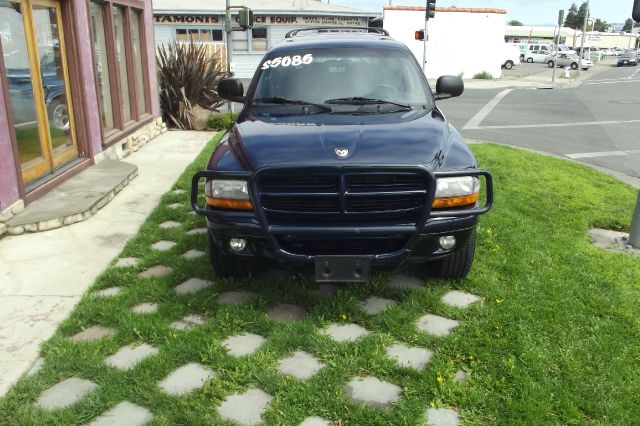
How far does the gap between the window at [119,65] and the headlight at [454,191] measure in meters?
6.18

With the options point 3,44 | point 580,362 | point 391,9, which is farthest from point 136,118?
point 391,9

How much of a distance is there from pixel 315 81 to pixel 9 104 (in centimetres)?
307

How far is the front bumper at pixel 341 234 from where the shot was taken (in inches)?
130

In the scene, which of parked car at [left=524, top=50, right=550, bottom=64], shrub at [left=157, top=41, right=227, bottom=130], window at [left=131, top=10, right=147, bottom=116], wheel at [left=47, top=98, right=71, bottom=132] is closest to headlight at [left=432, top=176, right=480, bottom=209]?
wheel at [left=47, top=98, right=71, bottom=132]

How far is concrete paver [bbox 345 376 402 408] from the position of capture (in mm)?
2812

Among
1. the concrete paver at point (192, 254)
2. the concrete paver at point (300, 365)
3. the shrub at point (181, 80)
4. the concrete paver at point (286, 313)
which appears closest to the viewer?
the concrete paver at point (300, 365)

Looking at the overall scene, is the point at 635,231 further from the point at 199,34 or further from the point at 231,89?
the point at 199,34

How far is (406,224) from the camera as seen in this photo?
3.38 metres

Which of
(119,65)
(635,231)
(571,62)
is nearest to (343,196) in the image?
(635,231)

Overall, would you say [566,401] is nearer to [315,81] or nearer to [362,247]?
[362,247]

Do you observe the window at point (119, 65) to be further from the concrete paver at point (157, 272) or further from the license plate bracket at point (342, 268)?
the license plate bracket at point (342, 268)

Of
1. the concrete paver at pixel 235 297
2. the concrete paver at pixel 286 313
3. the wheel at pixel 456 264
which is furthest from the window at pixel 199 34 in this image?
the concrete paver at pixel 286 313

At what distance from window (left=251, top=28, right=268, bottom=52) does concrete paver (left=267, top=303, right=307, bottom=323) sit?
27.9 meters

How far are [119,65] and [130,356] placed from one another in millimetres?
7409
